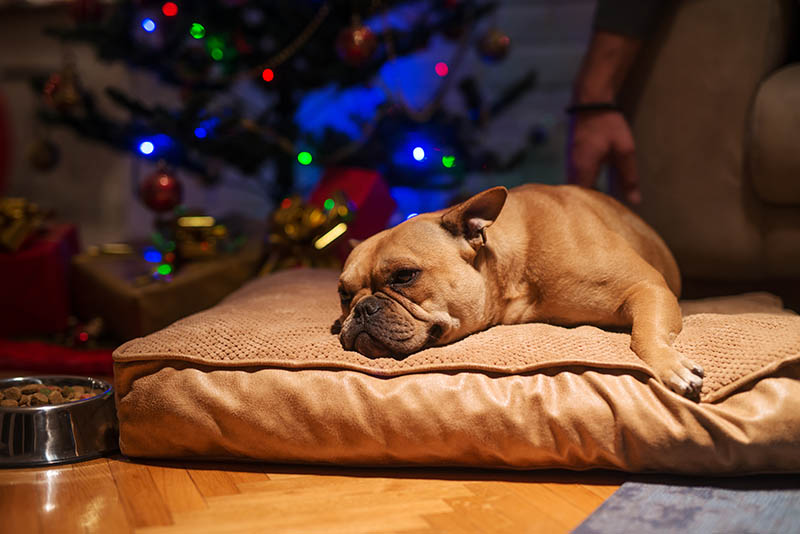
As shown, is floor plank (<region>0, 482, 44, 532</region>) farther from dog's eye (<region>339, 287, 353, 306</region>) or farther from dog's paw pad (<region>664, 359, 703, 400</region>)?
dog's paw pad (<region>664, 359, 703, 400</region>)

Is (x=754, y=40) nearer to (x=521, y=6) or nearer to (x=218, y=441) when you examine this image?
(x=521, y=6)

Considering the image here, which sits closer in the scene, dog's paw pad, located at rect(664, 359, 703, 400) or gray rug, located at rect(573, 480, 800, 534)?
gray rug, located at rect(573, 480, 800, 534)

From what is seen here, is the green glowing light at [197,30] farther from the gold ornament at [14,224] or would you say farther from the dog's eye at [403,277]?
the dog's eye at [403,277]

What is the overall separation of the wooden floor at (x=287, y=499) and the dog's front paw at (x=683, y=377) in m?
0.22

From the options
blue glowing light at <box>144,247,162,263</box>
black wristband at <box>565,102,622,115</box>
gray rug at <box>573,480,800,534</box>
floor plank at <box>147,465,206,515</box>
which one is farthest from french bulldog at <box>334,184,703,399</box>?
blue glowing light at <box>144,247,162,263</box>

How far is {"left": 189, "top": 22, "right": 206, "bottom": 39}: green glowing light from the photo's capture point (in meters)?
2.85

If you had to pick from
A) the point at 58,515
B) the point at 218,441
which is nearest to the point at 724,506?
the point at 218,441

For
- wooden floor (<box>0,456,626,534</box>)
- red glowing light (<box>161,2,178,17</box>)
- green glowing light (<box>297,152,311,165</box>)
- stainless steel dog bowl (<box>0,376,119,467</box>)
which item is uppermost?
red glowing light (<box>161,2,178,17</box>)

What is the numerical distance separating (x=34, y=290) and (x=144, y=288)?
0.62 meters

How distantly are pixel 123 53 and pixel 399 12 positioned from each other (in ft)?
4.76

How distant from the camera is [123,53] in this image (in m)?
2.95

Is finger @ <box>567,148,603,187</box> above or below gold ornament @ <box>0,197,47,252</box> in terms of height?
above

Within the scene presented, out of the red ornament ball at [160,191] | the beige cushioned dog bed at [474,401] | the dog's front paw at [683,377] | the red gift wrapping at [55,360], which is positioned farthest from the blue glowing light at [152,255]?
the dog's front paw at [683,377]

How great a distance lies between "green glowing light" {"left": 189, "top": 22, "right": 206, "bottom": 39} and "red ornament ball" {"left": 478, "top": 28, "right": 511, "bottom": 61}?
1.19 meters
